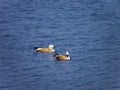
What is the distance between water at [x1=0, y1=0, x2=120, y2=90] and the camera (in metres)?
27.3

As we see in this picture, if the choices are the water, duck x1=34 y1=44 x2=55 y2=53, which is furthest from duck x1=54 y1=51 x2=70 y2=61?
duck x1=34 y1=44 x2=55 y2=53

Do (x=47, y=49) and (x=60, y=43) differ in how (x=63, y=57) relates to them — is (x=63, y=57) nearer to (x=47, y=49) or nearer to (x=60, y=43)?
(x=47, y=49)

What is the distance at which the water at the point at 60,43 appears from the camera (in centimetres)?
2727

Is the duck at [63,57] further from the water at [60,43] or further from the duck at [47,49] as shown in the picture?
the duck at [47,49]

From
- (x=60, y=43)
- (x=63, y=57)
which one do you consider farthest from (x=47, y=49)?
(x=60, y=43)

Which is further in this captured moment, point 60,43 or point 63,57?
point 60,43

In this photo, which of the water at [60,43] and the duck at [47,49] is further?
the duck at [47,49]

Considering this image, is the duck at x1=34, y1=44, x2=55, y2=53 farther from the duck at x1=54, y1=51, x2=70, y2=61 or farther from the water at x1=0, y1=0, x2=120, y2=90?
the duck at x1=54, y1=51, x2=70, y2=61

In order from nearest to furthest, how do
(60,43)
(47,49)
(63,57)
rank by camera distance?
(63,57)
(47,49)
(60,43)

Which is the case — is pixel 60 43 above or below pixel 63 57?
above

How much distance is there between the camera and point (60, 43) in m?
34.9

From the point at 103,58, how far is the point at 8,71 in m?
6.64

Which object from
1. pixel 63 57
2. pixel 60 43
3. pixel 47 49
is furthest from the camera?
pixel 60 43

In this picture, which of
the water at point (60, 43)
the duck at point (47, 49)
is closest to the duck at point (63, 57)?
the water at point (60, 43)
